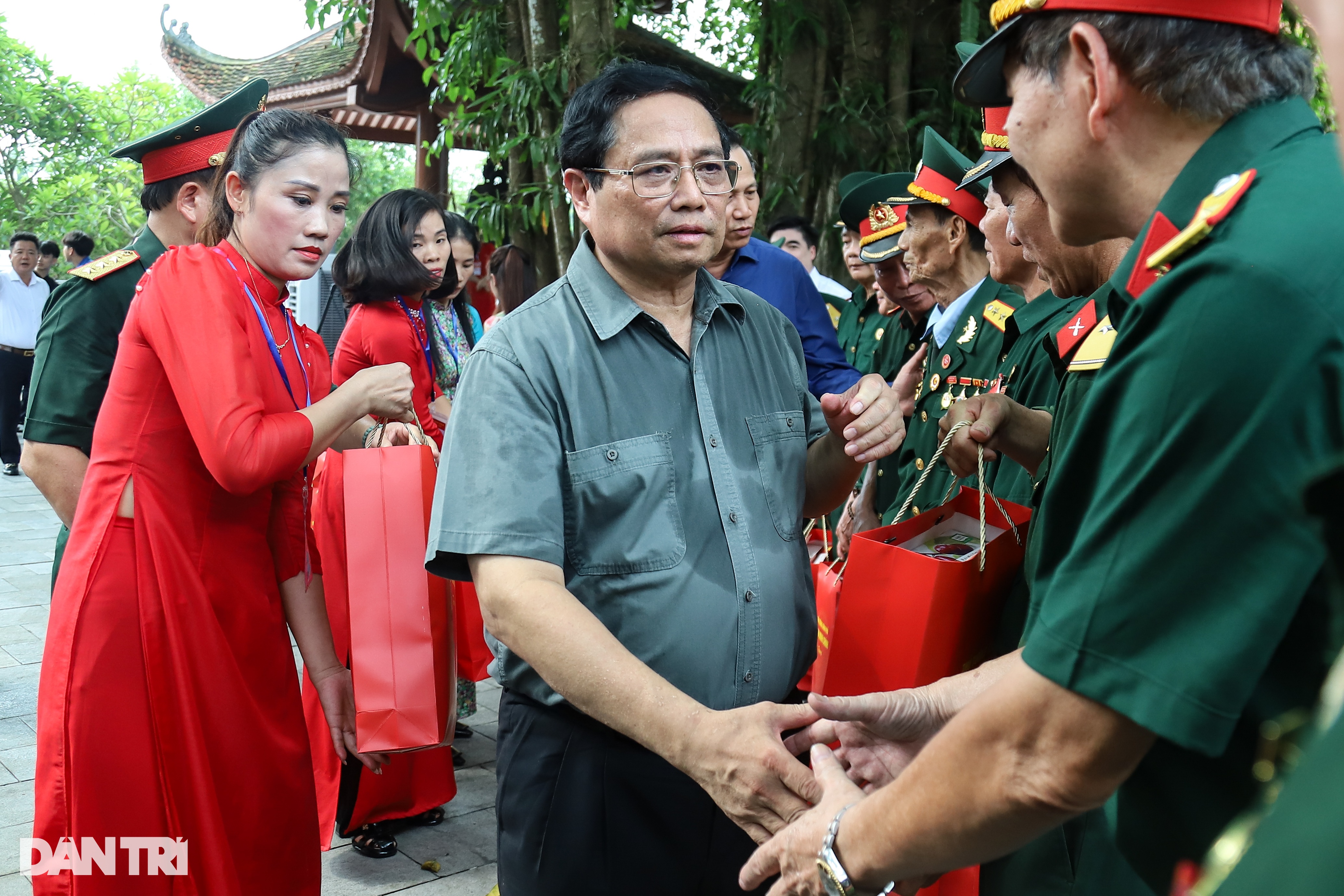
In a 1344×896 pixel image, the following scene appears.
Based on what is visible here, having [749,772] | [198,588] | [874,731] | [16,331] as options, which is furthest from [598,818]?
[16,331]

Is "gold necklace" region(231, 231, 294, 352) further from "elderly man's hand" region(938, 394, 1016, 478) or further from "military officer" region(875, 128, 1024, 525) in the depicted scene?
"military officer" region(875, 128, 1024, 525)

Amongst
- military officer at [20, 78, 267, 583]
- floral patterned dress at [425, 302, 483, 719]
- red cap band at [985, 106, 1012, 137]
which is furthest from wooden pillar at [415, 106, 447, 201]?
red cap band at [985, 106, 1012, 137]

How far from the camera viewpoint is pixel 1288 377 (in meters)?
0.81

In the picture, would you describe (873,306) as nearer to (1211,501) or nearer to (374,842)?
(374,842)

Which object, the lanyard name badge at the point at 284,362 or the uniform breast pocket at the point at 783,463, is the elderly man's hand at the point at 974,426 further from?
the lanyard name badge at the point at 284,362

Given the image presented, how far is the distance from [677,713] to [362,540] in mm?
1190

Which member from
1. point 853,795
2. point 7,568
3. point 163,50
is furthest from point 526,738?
point 163,50

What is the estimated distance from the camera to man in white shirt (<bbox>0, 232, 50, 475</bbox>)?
34.3ft

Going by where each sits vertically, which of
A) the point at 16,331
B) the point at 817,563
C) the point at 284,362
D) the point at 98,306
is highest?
the point at 98,306

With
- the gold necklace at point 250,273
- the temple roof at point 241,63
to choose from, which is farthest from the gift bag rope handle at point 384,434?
the temple roof at point 241,63

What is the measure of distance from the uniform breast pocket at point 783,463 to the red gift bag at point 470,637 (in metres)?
1.61

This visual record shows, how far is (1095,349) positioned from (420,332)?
2.93m

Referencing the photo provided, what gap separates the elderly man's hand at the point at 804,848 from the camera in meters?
1.31

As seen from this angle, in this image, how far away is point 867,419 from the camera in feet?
5.83
